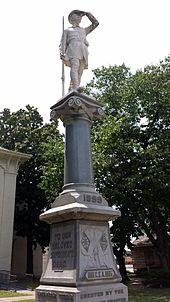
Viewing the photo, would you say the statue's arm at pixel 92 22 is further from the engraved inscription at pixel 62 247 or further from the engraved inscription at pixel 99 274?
the engraved inscription at pixel 99 274

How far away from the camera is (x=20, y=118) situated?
28531mm

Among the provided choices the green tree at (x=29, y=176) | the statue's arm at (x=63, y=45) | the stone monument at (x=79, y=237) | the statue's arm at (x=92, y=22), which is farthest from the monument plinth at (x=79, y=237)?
the green tree at (x=29, y=176)

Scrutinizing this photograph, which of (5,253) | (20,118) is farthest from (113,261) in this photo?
(20,118)

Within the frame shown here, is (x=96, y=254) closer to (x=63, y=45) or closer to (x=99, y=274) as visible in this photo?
(x=99, y=274)

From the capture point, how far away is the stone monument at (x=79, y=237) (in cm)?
563

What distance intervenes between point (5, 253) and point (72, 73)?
1531 centimetres

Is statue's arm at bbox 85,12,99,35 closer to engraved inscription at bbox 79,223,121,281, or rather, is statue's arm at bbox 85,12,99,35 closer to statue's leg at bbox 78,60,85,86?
statue's leg at bbox 78,60,85,86

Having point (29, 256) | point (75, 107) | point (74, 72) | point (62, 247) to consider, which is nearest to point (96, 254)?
point (62, 247)

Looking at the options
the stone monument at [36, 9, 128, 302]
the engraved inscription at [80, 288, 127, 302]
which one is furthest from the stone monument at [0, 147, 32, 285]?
the engraved inscription at [80, 288, 127, 302]

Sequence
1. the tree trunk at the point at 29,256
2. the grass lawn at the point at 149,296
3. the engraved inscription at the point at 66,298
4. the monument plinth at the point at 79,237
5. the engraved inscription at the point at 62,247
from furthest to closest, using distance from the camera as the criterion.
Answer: the tree trunk at the point at 29,256, the grass lawn at the point at 149,296, the engraved inscription at the point at 62,247, the monument plinth at the point at 79,237, the engraved inscription at the point at 66,298

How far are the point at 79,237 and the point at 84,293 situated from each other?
911 mm

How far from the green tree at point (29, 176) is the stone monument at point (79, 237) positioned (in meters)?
15.9

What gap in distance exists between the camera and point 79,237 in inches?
231

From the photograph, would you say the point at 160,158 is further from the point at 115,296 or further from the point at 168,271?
the point at 115,296
